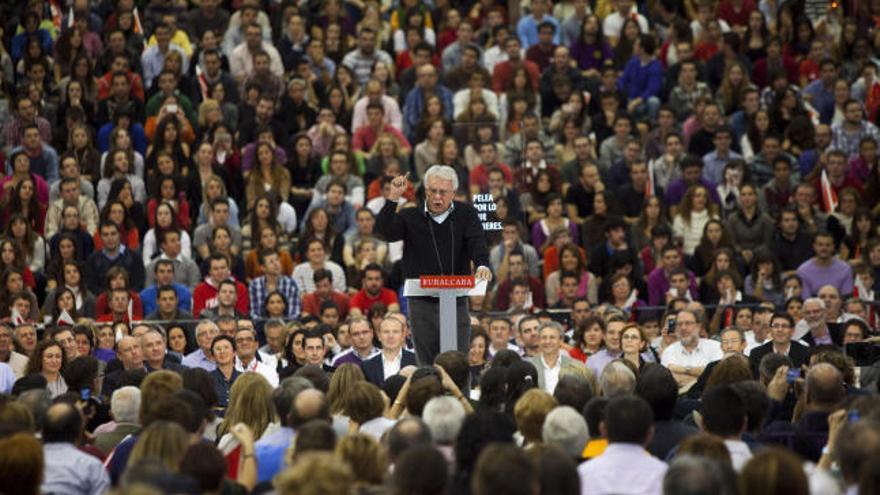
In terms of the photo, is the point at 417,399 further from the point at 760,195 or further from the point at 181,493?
the point at 760,195

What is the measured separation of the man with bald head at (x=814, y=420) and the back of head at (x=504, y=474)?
113 inches

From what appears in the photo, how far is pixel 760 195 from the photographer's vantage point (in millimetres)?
19656

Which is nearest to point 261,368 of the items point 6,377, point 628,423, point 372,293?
point 6,377

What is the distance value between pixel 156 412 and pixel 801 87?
1436 centimetres

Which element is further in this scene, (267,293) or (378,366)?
(267,293)

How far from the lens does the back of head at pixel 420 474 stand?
7125 millimetres

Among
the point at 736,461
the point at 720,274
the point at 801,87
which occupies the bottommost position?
the point at 736,461

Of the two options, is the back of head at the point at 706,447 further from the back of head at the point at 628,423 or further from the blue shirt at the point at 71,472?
the blue shirt at the point at 71,472

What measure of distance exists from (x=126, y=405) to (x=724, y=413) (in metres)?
3.40

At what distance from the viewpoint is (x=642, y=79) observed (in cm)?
2123

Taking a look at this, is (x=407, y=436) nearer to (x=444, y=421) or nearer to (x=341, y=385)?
(x=444, y=421)

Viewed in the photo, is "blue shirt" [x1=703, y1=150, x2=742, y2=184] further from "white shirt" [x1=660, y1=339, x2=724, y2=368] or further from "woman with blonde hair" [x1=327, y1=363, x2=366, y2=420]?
"woman with blonde hair" [x1=327, y1=363, x2=366, y2=420]

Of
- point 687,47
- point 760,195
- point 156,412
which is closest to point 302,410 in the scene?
point 156,412

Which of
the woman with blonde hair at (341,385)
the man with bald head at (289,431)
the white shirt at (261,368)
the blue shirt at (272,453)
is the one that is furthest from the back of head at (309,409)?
the white shirt at (261,368)
